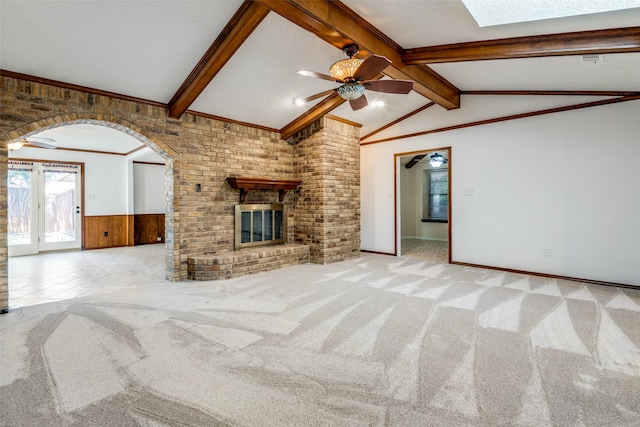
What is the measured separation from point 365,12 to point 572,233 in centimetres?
419

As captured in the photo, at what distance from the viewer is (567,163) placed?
4.52m

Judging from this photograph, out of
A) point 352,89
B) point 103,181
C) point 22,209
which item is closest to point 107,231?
point 103,181

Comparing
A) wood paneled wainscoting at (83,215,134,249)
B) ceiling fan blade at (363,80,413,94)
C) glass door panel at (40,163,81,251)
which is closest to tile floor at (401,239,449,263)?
ceiling fan blade at (363,80,413,94)

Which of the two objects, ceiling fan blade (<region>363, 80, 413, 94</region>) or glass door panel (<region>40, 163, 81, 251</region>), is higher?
ceiling fan blade (<region>363, 80, 413, 94</region>)

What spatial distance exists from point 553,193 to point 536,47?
245 cm

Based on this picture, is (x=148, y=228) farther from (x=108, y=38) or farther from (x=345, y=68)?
(x=345, y=68)

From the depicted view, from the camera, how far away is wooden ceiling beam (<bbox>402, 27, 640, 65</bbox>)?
2.78 m

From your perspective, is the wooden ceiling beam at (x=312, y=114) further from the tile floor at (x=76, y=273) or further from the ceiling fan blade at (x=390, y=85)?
the tile floor at (x=76, y=273)

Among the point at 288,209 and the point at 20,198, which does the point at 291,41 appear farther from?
the point at 20,198

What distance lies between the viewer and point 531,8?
2.60 m

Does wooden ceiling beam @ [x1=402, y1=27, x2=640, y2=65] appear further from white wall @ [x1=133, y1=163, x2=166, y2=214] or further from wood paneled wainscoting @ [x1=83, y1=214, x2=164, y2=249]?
wood paneled wainscoting @ [x1=83, y1=214, x2=164, y2=249]

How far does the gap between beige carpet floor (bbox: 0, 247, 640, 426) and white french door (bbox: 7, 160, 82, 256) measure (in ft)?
15.9

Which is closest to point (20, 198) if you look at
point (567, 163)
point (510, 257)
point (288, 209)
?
point (288, 209)

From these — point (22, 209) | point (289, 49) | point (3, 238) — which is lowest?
point (3, 238)
